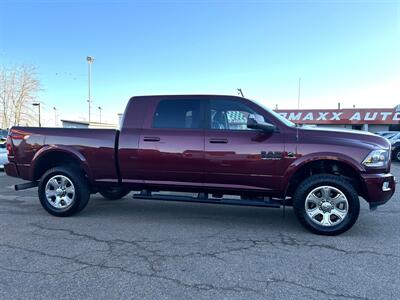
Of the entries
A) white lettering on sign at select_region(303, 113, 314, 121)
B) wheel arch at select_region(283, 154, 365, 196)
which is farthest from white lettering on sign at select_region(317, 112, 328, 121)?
wheel arch at select_region(283, 154, 365, 196)

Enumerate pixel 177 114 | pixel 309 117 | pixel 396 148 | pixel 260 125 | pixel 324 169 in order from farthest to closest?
pixel 309 117 → pixel 396 148 → pixel 177 114 → pixel 324 169 → pixel 260 125

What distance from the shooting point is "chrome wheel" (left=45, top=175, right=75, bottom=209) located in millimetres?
5316

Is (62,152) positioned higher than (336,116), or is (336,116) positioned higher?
(336,116)

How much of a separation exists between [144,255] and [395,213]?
4627mm

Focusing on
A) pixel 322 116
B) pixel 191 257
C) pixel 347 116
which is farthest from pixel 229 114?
pixel 347 116

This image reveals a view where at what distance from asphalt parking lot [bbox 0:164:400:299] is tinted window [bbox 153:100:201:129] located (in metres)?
1.58

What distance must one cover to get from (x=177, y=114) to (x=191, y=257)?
7.57 feet

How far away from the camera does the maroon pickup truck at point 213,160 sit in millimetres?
4418

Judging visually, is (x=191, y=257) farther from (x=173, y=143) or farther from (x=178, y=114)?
(x=178, y=114)

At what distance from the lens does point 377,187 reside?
4332 mm

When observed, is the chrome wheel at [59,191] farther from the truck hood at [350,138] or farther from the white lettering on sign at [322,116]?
the white lettering on sign at [322,116]

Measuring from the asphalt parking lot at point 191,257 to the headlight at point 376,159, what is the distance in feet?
3.34

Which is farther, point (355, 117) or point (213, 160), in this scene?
point (355, 117)

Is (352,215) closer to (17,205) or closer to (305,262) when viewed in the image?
(305,262)
